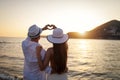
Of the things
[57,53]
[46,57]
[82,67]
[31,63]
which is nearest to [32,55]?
[31,63]

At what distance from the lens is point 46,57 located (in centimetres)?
519

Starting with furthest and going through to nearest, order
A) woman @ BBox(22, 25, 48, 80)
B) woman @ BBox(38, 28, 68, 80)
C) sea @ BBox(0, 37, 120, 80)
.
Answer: sea @ BBox(0, 37, 120, 80) < woman @ BBox(22, 25, 48, 80) < woman @ BBox(38, 28, 68, 80)

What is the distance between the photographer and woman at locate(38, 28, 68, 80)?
202 inches

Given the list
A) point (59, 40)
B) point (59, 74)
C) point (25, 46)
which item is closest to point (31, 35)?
point (25, 46)

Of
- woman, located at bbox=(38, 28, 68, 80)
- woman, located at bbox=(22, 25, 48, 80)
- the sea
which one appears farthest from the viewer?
the sea

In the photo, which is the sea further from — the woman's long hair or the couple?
the woman's long hair

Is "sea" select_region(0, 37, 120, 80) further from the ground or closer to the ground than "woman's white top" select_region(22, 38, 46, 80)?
closer to the ground

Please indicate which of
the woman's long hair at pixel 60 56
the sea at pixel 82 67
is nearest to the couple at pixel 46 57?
the woman's long hair at pixel 60 56

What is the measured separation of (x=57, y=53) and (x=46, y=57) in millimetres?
233

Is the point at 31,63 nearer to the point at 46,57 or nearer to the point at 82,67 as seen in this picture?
the point at 46,57

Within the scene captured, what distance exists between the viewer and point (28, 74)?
5430mm

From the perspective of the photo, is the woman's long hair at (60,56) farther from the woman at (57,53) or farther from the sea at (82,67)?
the sea at (82,67)

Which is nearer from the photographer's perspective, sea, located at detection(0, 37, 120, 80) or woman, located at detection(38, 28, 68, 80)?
woman, located at detection(38, 28, 68, 80)

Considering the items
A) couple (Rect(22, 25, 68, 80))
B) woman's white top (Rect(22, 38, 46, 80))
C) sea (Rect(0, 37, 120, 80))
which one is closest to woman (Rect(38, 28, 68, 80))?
couple (Rect(22, 25, 68, 80))
